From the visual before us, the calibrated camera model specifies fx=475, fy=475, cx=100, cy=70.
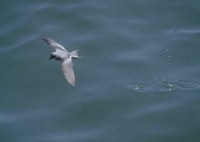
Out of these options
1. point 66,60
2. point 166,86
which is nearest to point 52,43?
point 66,60

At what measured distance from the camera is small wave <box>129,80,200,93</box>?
26.1ft

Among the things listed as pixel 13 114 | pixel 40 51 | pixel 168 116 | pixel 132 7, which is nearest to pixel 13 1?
pixel 40 51

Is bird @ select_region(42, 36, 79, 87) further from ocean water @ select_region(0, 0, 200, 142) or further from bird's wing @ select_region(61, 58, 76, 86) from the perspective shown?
ocean water @ select_region(0, 0, 200, 142)

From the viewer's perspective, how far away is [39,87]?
8398 mm

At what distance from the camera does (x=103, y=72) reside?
27.6ft

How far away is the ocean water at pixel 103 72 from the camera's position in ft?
24.6

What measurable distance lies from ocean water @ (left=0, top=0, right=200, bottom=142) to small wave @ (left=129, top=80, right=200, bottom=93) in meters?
0.02

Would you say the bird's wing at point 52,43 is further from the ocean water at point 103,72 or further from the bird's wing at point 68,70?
the bird's wing at point 68,70

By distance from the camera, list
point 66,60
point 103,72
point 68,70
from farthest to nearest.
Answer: point 103,72 < point 66,60 < point 68,70

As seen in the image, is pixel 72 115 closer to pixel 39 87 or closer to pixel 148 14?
pixel 39 87

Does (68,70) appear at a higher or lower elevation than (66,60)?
lower

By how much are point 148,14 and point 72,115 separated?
3.12m

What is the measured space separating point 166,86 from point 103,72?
45.6 inches

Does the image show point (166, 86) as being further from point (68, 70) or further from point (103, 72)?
point (68, 70)
